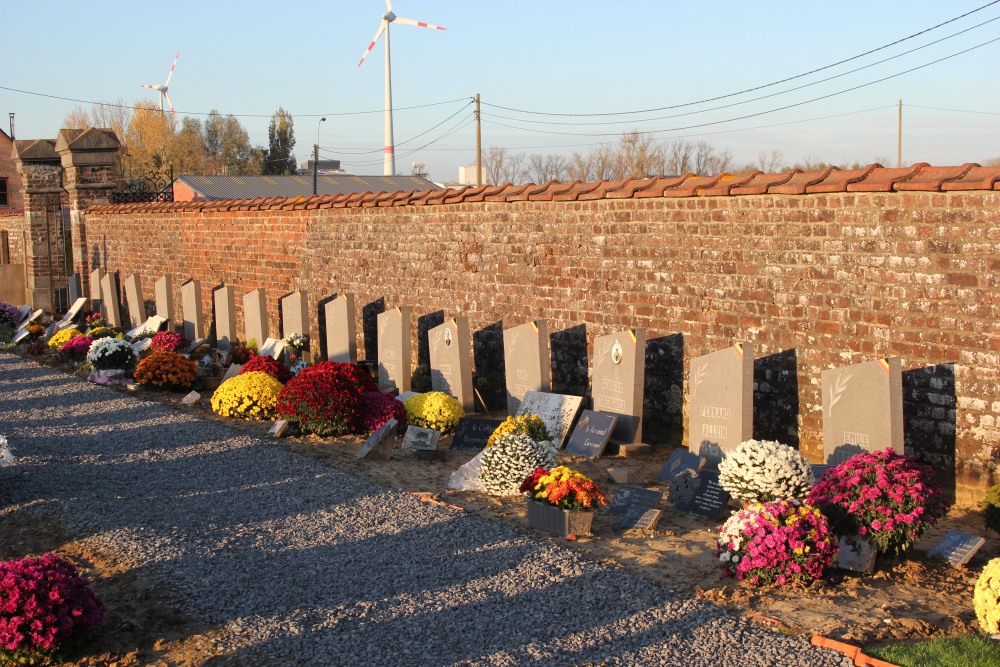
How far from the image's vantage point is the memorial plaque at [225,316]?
18.7 metres

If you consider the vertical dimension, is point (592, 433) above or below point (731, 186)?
below

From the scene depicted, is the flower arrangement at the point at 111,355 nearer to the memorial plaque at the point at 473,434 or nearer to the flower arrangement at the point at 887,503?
the memorial plaque at the point at 473,434

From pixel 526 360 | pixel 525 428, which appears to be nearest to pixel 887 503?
pixel 525 428

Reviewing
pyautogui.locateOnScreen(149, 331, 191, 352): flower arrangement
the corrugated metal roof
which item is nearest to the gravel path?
pyautogui.locateOnScreen(149, 331, 191, 352): flower arrangement

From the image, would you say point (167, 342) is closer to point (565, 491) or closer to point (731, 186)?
point (731, 186)

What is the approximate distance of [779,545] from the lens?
20.5ft

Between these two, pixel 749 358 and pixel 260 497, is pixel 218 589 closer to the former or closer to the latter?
pixel 260 497

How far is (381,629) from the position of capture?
5734 mm

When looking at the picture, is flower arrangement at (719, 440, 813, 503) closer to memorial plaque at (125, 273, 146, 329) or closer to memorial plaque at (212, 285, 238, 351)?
memorial plaque at (212, 285, 238, 351)

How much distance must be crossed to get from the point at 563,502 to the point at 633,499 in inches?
30.5

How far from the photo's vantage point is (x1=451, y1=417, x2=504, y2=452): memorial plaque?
10.9 meters

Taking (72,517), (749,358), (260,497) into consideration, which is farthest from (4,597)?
(749,358)

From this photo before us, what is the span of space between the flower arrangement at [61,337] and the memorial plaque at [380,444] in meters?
11.0

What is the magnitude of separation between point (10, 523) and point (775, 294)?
6.94 meters
